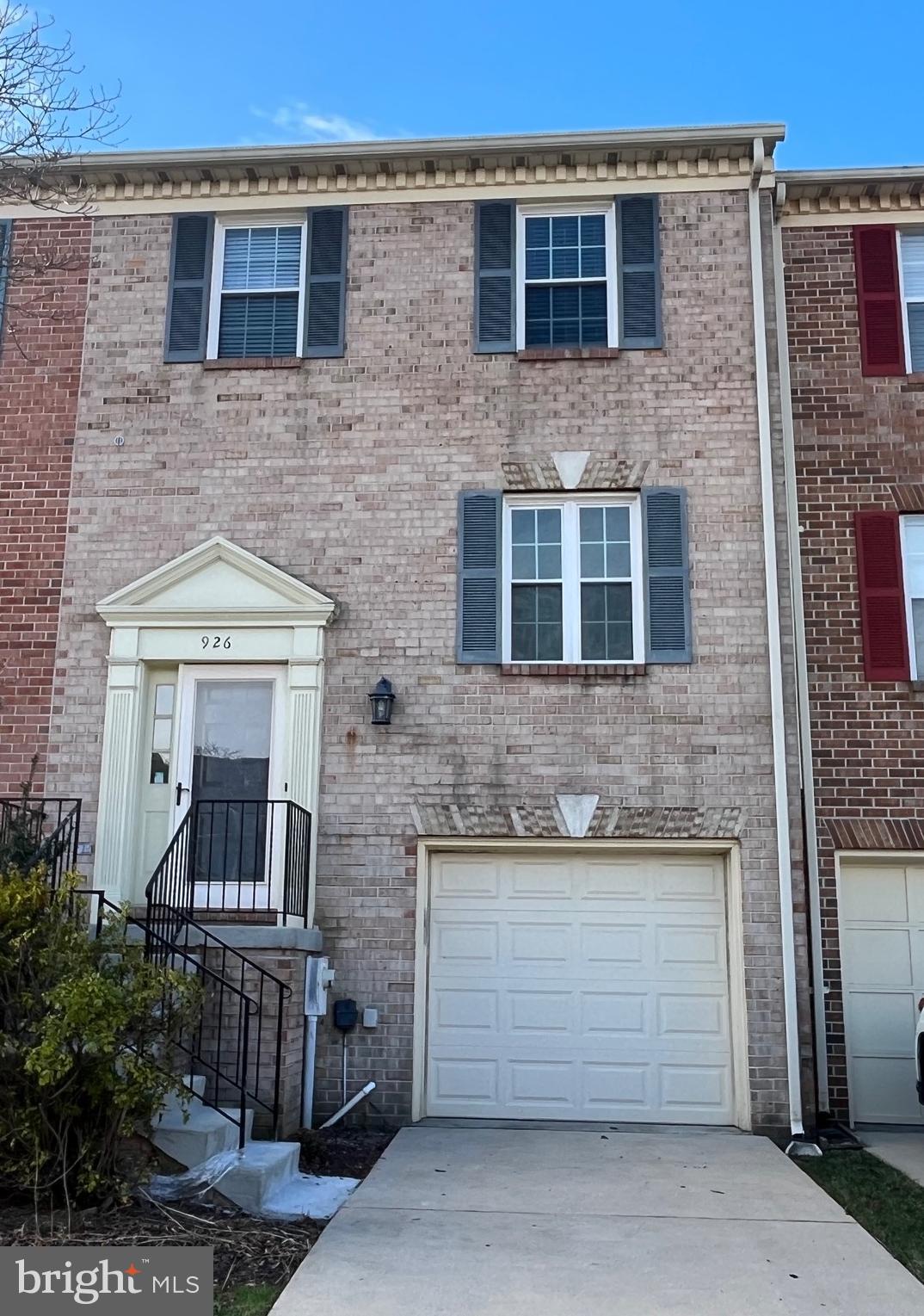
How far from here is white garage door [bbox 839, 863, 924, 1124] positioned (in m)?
9.37

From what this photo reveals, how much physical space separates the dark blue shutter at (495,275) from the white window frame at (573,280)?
0.06 metres

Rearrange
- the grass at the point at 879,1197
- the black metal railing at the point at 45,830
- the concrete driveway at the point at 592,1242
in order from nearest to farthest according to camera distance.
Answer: the concrete driveway at the point at 592,1242
the grass at the point at 879,1197
the black metal railing at the point at 45,830

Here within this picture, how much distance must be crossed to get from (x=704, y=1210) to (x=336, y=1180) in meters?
2.06

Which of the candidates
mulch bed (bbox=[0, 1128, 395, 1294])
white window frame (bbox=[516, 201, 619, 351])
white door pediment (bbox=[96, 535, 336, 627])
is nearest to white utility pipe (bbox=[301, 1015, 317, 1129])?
mulch bed (bbox=[0, 1128, 395, 1294])

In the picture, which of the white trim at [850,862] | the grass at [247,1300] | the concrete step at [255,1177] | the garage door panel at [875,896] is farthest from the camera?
the garage door panel at [875,896]

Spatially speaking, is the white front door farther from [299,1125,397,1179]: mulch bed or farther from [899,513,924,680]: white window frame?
[899,513,924,680]: white window frame

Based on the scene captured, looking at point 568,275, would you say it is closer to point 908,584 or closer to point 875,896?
point 908,584

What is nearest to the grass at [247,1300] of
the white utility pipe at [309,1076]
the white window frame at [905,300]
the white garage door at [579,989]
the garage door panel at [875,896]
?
the white utility pipe at [309,1076]

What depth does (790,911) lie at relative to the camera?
9000 mm

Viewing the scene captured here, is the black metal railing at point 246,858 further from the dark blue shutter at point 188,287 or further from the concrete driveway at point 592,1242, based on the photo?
the dark blue shutter at point 188,287

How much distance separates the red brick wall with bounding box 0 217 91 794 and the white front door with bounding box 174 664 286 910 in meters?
Answer: 1.17

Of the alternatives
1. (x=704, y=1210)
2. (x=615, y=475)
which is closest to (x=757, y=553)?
(x=615, y=475)

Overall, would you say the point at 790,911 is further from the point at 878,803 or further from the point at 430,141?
the point at 430,141

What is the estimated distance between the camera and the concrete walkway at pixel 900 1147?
25.6 feet
